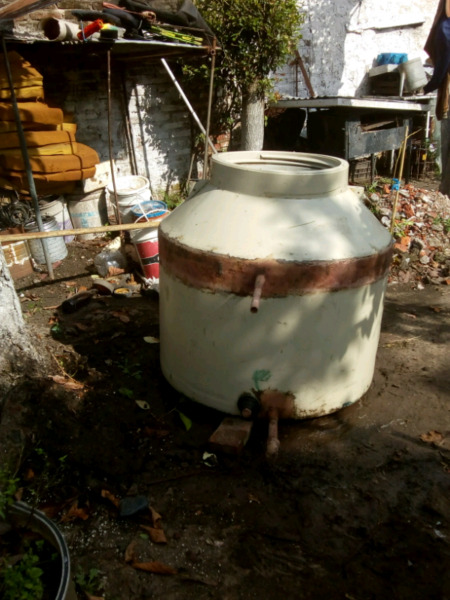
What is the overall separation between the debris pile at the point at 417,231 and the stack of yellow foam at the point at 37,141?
13.6 ft

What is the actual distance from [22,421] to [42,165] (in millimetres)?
3829

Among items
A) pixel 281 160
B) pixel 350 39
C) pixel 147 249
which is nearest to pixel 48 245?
pixel 147 249

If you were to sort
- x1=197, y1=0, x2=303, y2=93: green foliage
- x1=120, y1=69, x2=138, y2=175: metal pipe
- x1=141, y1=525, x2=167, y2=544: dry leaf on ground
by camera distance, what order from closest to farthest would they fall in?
x1=141, y1=525, x2=167, y2=544: dry leaf on ground, x1=197, y1=0, x2=303, y2=93: green foliage, x1=120, y1=69, x2=138, y2=175: metal pipe

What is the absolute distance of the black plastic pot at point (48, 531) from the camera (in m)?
1.97

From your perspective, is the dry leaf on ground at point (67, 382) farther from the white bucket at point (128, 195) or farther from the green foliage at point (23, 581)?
the white bucket at point (128, 195)

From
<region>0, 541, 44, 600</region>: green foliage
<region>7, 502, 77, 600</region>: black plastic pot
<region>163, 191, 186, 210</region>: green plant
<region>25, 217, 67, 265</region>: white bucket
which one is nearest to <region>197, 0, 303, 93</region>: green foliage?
<region>163, 191, 186, 210</region>: green plant

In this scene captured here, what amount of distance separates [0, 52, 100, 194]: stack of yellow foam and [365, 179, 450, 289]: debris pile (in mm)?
4146

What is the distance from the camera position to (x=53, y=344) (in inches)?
160

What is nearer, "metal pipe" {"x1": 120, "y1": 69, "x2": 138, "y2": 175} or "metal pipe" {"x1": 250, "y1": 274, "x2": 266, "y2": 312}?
"metal pipe" {"x1": 250, "y1": 274, "x2": 266, "y2": 312}

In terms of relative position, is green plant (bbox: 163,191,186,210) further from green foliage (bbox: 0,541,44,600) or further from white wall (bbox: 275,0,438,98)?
green foliage (bbox: 0,541,44,600)

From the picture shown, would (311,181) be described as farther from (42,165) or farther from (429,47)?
(429,47)

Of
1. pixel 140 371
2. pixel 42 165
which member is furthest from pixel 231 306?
pixel 42 165

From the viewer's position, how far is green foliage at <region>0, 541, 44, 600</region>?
6.20 ft

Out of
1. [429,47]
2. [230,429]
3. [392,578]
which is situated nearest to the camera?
[392,578]
